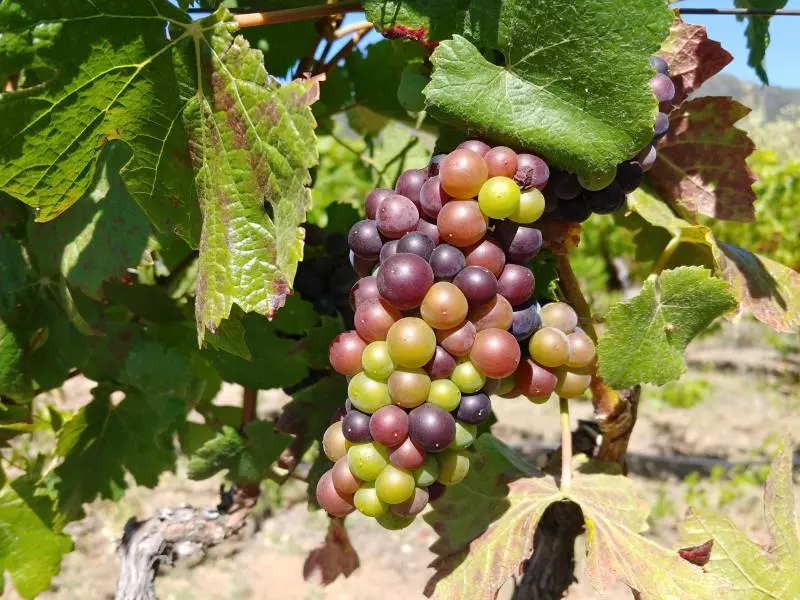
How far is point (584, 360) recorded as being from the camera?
79 centimetres

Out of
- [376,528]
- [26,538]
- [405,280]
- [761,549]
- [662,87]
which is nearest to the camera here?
[405,280]

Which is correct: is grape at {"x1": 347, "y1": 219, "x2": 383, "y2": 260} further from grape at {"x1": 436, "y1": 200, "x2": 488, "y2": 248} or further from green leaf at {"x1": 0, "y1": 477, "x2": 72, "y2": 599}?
green leaf at {"x1": 0, "y1": 477, "x2": 72, "y2": 599}

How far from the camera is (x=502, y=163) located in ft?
2.25

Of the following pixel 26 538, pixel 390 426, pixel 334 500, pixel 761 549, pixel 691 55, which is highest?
pixel 691 55

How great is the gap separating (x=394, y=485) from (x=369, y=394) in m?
0.09

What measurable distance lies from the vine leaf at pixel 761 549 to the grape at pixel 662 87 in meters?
0.50

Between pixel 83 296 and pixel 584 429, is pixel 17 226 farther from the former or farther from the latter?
pixel 584 429

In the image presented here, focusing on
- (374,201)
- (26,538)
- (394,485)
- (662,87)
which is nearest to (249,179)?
(374,201)

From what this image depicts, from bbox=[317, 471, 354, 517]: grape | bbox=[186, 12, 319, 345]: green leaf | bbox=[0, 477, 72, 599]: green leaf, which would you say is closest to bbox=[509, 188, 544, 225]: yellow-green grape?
bbox=[186, 12, 319, 345]: green leaf

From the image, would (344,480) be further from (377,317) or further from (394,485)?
(377,317)

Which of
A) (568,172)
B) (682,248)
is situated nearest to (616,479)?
(682,248)

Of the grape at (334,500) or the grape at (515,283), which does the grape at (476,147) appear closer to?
the grape at (515,283)

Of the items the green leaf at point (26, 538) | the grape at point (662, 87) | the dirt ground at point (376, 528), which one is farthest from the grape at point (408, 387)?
the dirt ground at point (376, 528)

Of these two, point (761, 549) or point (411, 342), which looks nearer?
point (411, 342)
